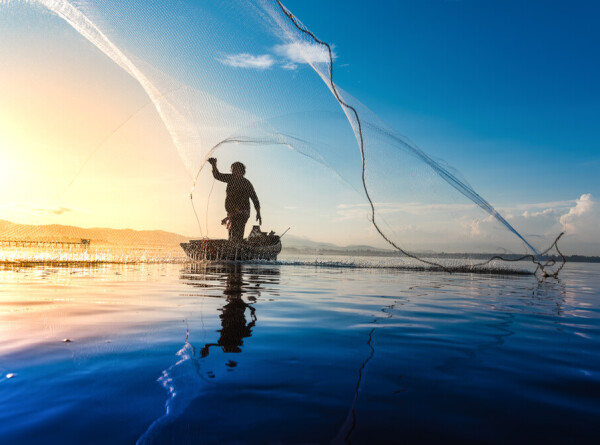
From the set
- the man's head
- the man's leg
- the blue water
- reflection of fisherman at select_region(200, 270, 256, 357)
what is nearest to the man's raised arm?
the man's head

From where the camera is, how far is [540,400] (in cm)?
336

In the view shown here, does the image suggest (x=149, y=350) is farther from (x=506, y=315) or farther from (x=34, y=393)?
(x=506, y=315)

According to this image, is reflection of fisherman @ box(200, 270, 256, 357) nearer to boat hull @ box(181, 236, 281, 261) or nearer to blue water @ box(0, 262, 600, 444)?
blue water @ box(0, 262, 600, 444)

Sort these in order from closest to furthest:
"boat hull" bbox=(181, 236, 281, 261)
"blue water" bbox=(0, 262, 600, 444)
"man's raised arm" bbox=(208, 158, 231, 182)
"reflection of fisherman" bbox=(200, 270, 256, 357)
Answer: "blue water" bbox=(0, 262, 600, 444) → "reflection of fisherman" bbox=(200, 270, 256, 357) → "man's raised arm" bbox=(208, 158, 231, 182) → "boat hull" bbox=(181, 236, 281, 261)

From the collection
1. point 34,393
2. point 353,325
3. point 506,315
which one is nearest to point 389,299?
point 506,315

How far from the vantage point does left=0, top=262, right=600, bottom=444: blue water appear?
266 centimetres

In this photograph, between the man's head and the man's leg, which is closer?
the man's head

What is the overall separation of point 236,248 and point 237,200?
4.05m

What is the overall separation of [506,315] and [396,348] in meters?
4.35

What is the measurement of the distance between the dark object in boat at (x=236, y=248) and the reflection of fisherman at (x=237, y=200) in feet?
3.56

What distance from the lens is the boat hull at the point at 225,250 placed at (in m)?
30.3

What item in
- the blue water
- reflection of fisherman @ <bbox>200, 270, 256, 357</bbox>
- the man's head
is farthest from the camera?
the man's head

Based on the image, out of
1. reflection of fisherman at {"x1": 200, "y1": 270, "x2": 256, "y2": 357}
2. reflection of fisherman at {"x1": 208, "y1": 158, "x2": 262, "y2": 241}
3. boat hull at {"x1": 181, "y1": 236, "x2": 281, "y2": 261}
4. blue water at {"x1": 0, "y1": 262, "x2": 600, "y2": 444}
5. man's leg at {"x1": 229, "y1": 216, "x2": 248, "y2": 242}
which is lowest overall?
blue water at {"x1": 0, "y1": 262, "x2": 600, "y2": 444}

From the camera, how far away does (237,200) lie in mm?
29078
